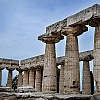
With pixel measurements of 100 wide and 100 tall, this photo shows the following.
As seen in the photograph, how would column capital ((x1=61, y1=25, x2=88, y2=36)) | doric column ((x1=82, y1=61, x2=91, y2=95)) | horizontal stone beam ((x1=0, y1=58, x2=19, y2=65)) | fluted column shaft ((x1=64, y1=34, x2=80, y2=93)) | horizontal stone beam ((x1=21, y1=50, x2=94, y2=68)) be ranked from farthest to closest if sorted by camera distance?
horizontal stone beam ((x1=0, y1=58, x2=19, y2=65))
doric column ((x1=82, y1=61, x2=91, y2=95))
horizontal stone beam ((x1=21, y1=50, x2=94, y2=68))
column capital ((x1=61, y1=25, x2=88, y2=36))
fluted column shaft ((x1=64, y1=34, x2=80, y2=93))

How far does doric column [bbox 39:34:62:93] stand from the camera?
24.8 meters

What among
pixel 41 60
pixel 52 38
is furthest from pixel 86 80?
pixel 52 38

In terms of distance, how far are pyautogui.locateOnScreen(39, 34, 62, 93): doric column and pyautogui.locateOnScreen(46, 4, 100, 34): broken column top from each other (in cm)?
126

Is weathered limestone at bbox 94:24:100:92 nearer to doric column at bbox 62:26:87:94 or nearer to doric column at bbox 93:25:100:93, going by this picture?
doric column at bbox 93:25:100:93

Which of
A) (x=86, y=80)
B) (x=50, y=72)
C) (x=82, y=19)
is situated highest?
→ (x=82, y=19)

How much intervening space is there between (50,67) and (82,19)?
22.9 ft

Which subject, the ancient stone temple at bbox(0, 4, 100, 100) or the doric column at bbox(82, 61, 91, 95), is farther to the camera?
the doric column at bbox(82, 61, 91, 95)

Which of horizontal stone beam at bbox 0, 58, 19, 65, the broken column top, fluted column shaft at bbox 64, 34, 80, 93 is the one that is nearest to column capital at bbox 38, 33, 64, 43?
the broken column top

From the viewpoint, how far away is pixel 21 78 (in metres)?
49.0

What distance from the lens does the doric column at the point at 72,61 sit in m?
21.4

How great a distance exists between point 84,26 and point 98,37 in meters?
3.52

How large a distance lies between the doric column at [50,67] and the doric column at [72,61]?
3.12 meters

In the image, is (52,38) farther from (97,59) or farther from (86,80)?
(86,80)

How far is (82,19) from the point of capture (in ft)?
68.3
